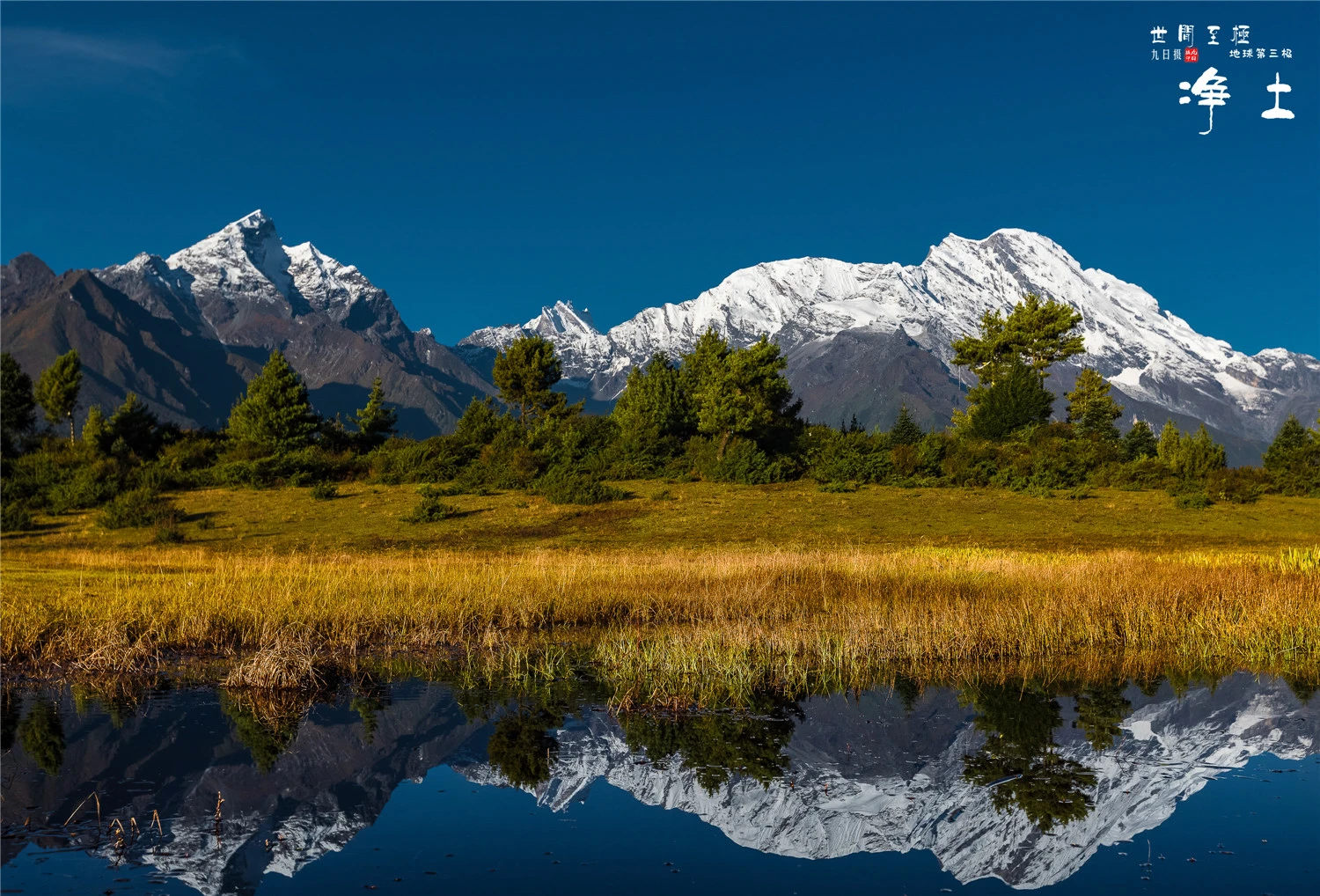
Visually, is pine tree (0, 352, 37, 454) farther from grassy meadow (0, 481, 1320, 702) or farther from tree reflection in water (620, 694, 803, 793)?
tree reflection in water (620, 694, 803, 793)

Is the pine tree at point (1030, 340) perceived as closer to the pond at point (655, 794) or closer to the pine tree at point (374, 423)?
the pine tree at point (374, 423)

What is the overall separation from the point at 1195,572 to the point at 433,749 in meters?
22.3

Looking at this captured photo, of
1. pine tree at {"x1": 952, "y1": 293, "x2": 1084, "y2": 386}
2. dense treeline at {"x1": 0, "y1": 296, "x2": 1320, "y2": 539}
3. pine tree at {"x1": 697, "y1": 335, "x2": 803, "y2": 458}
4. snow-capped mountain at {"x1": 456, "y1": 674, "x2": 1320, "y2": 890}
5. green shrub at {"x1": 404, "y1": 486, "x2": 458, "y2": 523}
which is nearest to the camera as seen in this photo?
snow-capped mountain at {"x1": 456, "y1": 674, "x2": 1320, "y2": 890}

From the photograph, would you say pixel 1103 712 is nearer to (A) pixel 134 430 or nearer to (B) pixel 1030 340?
(A) pixel 134 430

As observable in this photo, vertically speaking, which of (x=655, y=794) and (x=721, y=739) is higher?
(x=721, y=739)

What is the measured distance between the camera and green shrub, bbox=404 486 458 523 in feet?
175

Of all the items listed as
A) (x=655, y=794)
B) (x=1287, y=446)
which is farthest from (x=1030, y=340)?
(x=655, y=794)

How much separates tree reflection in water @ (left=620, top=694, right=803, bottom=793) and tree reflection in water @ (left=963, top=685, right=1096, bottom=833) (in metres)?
2.70

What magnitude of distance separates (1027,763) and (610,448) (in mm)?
60813

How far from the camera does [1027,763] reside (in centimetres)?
1377

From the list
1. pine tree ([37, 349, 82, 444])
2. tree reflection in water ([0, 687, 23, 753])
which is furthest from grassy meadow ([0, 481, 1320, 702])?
pine tree ([37, 349, 82, 444])

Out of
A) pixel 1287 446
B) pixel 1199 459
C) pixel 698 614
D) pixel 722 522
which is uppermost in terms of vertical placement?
pixel 1287 446

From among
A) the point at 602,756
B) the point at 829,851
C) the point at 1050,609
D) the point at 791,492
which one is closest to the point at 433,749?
the point at 602,756

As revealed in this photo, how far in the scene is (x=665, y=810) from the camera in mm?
12258
